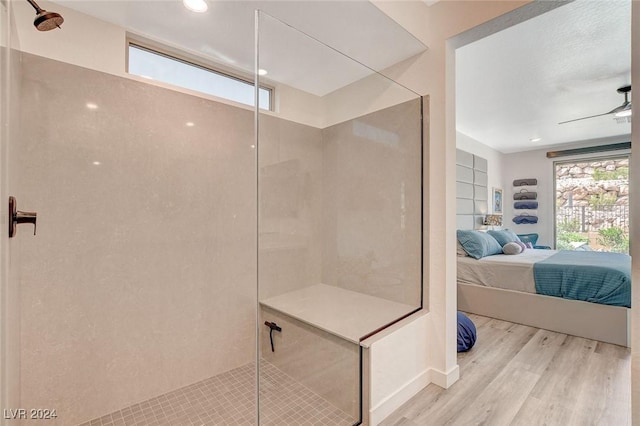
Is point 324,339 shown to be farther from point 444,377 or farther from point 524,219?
point 524,219

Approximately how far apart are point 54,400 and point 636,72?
9.49 ft

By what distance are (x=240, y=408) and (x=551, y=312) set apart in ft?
9.78

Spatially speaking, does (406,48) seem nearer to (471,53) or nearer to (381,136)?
(381,136)

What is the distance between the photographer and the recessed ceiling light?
1636mm

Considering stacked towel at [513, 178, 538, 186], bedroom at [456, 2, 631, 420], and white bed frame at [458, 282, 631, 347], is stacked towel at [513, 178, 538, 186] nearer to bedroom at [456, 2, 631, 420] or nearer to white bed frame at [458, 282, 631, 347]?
bedroom at [456, 2, 631, 420]

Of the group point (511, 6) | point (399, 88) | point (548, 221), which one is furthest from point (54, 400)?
point (548, 221)

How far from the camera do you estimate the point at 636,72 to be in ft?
3.01

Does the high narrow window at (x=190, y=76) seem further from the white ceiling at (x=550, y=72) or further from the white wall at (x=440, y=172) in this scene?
the white ceiling at (x=550, y=72)

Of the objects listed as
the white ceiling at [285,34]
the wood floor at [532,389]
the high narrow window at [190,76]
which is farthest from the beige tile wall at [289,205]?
the wood floor at [532,389]

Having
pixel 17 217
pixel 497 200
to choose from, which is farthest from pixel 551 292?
pixel 17 217

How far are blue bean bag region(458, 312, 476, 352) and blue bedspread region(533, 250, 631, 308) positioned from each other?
41.7 inches

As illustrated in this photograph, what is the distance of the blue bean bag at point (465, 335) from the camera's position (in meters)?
2.44

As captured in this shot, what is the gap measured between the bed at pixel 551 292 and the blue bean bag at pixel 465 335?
3.07 feet

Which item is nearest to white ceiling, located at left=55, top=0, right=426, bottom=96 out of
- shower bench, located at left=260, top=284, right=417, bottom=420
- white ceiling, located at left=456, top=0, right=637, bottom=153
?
white ceiling, located at left=456, top=0, right=637, bottom=153
